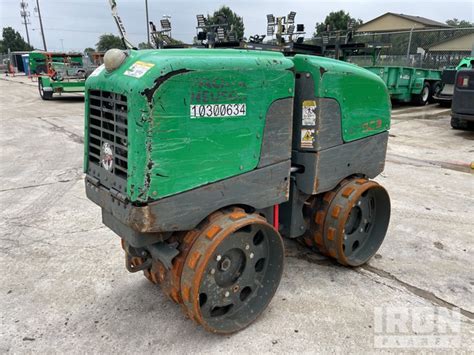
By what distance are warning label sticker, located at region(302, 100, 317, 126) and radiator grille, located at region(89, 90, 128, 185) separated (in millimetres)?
1300

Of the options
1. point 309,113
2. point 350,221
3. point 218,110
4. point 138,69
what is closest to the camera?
point 138,69

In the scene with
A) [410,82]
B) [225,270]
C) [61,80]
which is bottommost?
[225,270]

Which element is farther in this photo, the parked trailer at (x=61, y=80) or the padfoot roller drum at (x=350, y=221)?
the parked trailer at (x=61, y=80)

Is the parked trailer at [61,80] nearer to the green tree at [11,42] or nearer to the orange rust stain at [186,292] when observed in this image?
the orange rust stain at [186,292]

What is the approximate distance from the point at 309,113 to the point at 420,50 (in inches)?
646

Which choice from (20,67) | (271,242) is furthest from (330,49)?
(20,67)

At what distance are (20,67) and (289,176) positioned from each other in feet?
156

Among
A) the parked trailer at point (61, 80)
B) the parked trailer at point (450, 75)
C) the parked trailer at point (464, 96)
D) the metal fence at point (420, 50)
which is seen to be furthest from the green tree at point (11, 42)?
the parked trailer at point (464, 96)

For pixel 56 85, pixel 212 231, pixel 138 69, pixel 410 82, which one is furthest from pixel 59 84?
pixel 212 231

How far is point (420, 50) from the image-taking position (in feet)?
55.0

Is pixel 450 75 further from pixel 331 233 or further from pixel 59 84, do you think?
pixel 59 84

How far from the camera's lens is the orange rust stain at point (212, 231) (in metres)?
2.29

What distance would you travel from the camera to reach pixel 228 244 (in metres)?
2.49

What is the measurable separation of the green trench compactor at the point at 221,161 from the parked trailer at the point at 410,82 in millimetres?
11097
